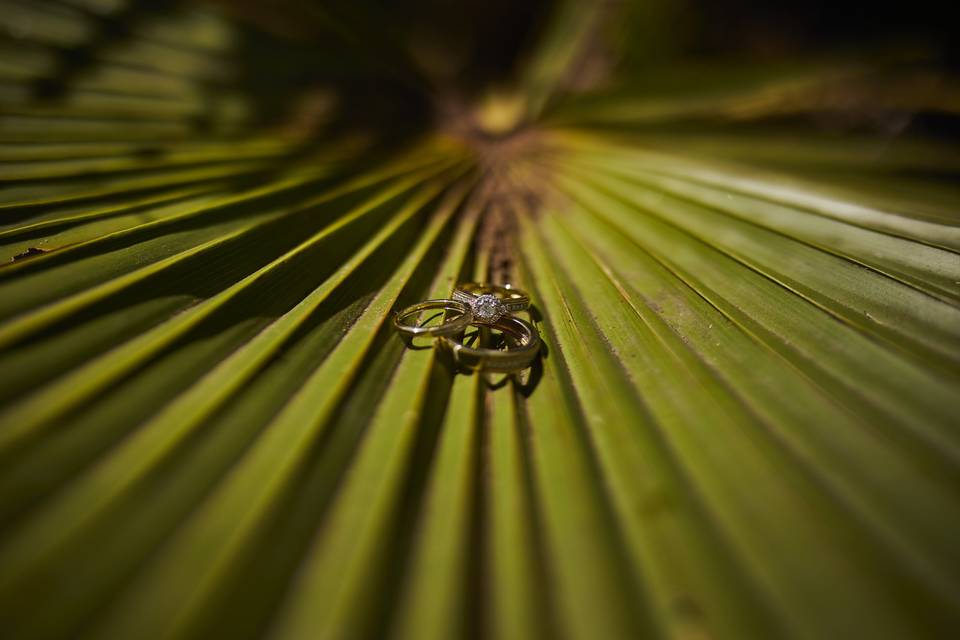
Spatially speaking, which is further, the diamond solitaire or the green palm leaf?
the diamond solitaire

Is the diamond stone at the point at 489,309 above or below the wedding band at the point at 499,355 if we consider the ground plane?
above

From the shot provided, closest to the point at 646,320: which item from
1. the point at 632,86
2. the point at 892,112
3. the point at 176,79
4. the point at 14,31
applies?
the point at 632,86

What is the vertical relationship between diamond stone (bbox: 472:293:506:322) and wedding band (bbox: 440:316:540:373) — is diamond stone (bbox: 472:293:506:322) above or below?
above

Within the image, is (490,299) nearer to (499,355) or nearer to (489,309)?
(489,309)

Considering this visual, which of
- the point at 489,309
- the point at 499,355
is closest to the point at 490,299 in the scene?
the point at 489,309

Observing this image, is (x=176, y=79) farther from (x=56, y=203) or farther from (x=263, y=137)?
(x=56, y=203)

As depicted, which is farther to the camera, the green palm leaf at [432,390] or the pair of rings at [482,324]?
the pair of rings at [482,324]
